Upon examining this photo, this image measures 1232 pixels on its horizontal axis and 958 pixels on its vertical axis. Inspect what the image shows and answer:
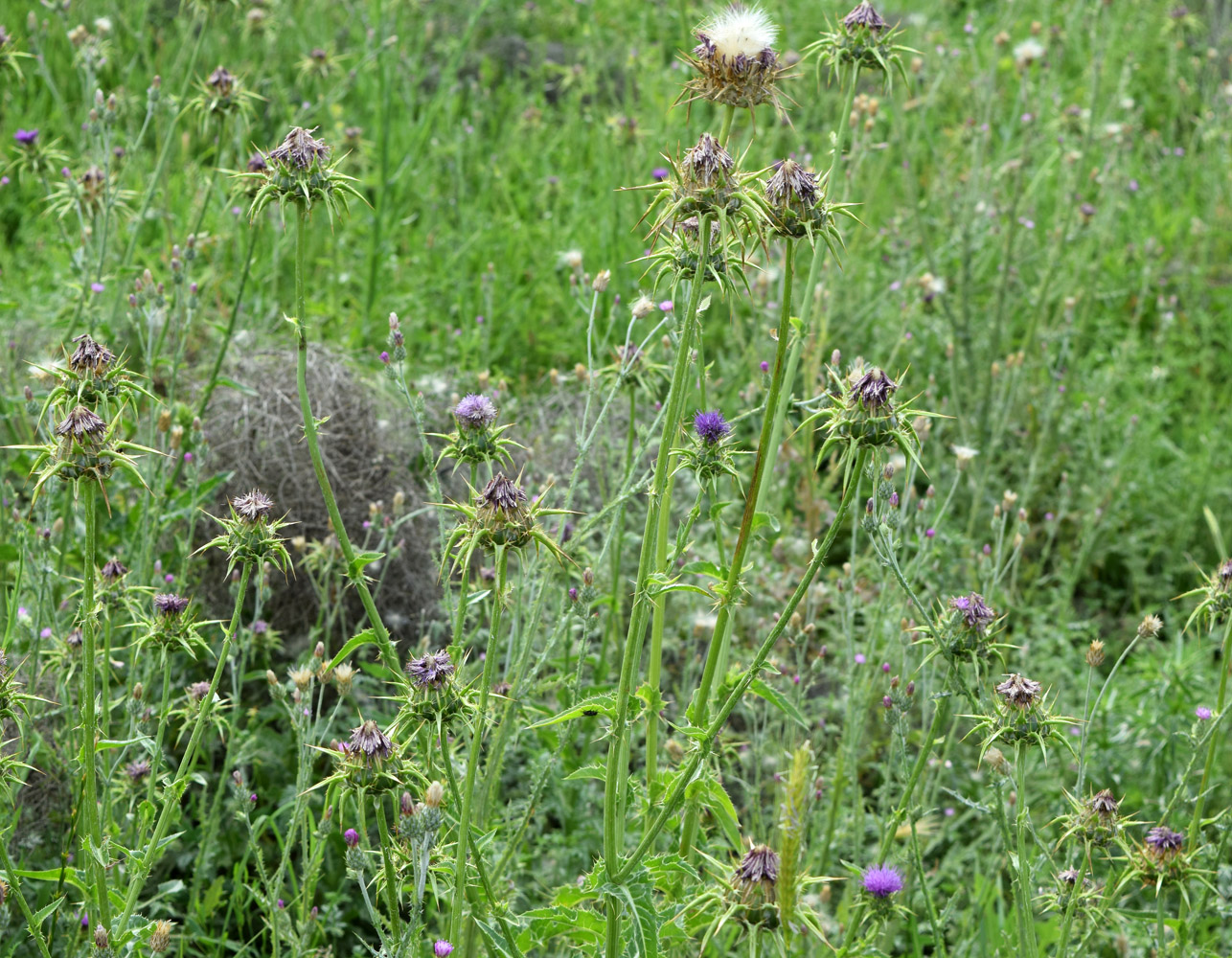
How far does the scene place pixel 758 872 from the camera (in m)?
1.85

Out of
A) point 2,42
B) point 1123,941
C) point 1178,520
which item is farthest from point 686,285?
point 1178,520

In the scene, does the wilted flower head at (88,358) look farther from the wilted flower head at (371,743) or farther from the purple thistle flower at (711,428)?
the purple thistle flower at (711,428)

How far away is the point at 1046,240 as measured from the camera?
5.62 m

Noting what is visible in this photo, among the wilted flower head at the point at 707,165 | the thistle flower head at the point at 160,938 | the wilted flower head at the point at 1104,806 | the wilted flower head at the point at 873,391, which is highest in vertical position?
the wilted flower head at the point at 707,165

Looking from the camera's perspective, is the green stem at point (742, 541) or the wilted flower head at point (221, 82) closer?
the green stem at point (742, 541)

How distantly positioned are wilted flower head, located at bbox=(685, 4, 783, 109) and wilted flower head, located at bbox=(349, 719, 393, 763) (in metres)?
1.10

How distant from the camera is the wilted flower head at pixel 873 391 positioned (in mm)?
1788

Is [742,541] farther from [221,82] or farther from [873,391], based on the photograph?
[221,82]

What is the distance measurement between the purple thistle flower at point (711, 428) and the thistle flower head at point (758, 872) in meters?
0.70

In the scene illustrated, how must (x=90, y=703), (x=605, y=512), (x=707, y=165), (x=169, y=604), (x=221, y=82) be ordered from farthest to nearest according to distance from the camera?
(x=221, y=82) → (x=605, y=512) → (x=169, y=604) → (x=90, y=703) → (x=707, y=165)

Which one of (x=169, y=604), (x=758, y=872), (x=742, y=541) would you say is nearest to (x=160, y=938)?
(x=169, y=604)

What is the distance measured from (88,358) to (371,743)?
756mm

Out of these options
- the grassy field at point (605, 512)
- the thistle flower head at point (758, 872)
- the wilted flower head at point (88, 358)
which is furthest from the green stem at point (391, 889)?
the wilted flower head at point (88, 358)

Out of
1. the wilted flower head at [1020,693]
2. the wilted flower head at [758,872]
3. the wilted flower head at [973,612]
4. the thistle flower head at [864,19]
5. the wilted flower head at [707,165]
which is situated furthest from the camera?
the thistle flower head at [864,19]
